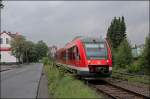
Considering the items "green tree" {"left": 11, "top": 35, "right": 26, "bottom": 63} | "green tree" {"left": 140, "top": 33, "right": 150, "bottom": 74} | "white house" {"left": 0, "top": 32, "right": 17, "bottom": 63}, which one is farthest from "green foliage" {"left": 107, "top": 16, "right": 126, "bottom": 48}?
"green tree" {"left": 140, "top": 33, "right": 150, "bottom": 74}

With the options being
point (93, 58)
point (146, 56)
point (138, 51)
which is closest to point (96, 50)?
point (93, 58)

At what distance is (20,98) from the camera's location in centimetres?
1376

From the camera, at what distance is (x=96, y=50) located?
2647 cm

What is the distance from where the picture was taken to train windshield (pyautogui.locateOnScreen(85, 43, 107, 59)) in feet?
85.5

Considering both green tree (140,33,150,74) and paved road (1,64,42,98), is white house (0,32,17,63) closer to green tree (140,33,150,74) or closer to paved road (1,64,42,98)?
green tree (140,33,150,74)

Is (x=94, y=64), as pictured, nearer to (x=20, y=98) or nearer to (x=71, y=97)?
(x=20, y=98)

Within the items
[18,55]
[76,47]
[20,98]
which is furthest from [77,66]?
[18,55]

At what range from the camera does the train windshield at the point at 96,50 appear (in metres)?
26.1

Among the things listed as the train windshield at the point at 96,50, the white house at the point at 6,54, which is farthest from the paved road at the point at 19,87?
the white house at the point at 6,54

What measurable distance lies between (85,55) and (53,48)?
725cm

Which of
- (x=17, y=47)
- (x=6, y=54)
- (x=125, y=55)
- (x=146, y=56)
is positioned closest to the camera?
(x=146, y=56)

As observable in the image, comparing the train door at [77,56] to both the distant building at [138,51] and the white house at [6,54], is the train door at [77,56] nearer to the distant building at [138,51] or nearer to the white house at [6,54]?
the distant building at [138,51]

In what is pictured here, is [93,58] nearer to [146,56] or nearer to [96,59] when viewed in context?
[96,59]

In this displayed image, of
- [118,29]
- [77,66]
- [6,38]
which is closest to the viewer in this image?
[77,66]
